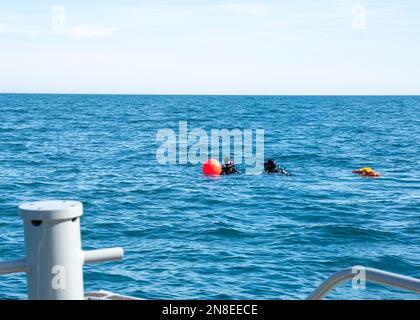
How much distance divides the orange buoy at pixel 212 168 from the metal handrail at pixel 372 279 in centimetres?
2799

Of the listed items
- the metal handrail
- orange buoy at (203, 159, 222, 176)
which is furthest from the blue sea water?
the metal handrail

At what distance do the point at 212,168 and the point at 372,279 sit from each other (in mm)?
28287

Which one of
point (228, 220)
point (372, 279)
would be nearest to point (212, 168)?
point (228, 220)

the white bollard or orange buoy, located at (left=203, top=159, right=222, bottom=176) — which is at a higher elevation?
the white bollard

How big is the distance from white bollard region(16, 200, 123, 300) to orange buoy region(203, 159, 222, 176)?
28145 millimetres

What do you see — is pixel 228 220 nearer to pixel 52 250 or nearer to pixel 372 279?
pixel 372 279

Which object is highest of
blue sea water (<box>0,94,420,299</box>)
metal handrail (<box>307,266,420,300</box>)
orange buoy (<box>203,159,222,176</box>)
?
metal handrail (<box>307,266,420,300</box>)

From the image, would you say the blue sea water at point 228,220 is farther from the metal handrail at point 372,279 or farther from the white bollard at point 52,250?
the white bollard at point 52,250

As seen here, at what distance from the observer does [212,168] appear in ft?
102

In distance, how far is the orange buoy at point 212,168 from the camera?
3091 centimetres

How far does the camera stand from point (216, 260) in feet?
50.3

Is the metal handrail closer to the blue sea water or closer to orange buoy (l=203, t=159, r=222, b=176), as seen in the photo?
the blue sea water

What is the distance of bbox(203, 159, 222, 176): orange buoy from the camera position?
30906 mm
